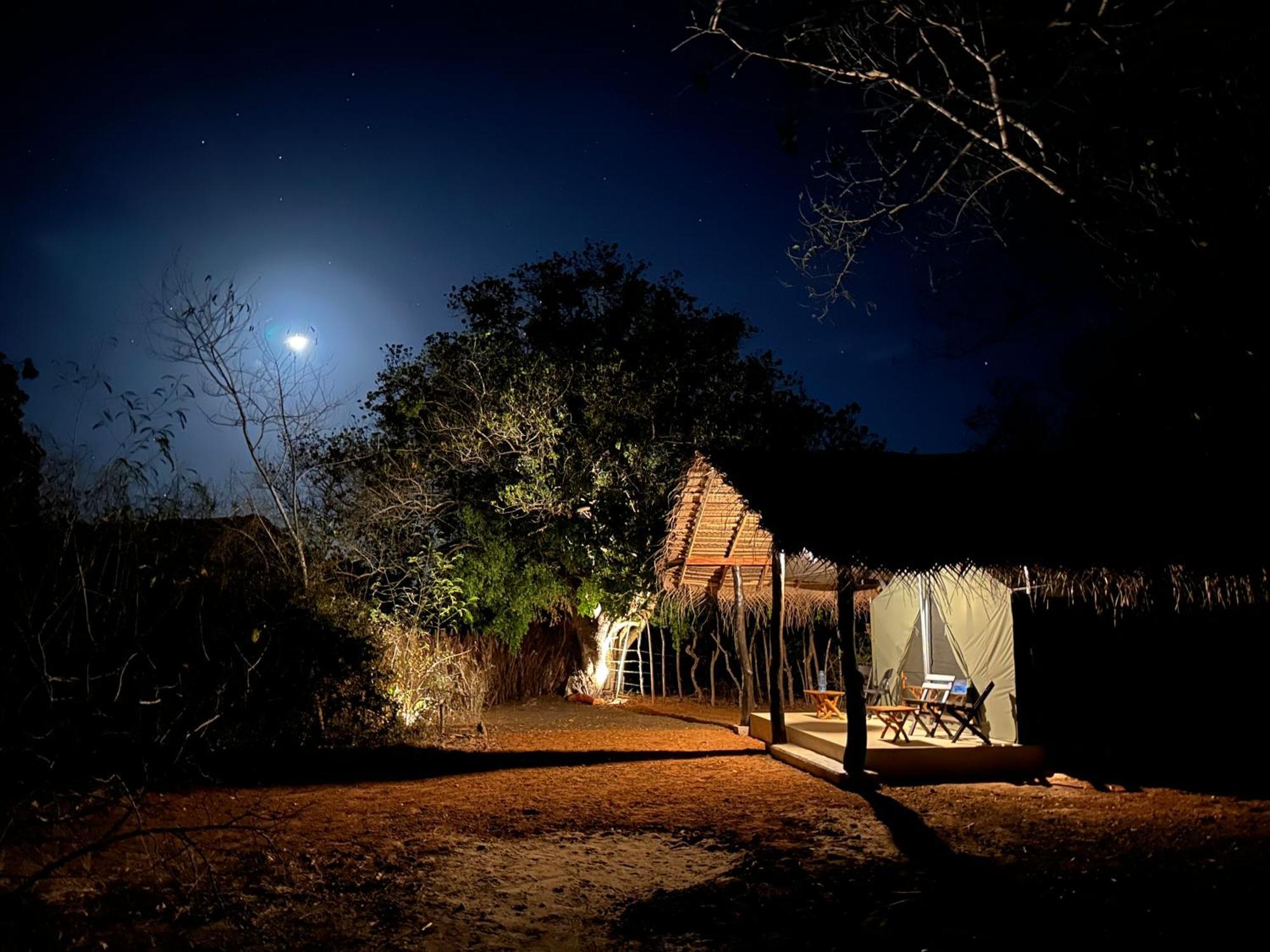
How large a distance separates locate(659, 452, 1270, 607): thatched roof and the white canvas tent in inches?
23.6

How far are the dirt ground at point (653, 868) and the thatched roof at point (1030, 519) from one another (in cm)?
218

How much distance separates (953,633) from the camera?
11.5 meters

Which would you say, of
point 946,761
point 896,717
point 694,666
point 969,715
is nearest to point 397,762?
point 896,717

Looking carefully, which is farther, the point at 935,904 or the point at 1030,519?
the point at 1030,519

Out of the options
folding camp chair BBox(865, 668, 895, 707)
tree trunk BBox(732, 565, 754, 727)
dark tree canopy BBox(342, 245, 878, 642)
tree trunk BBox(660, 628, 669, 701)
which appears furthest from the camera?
tree trunk BBox(660, 628, 669, 701)

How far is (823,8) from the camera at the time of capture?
5.76m

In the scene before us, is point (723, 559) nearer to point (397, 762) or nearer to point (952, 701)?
point (952, 701)

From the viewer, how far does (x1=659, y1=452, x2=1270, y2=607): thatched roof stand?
28.1ft

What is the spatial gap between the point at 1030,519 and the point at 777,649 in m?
3.19

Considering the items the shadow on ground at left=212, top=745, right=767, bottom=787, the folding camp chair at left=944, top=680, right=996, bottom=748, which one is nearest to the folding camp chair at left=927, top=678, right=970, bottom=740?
the folding camp chair at left=944, top=680, right=996, bottom=748

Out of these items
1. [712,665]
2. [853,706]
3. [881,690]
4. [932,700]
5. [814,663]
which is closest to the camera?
[853,706]

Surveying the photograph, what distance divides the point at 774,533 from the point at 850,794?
2565 millimetres

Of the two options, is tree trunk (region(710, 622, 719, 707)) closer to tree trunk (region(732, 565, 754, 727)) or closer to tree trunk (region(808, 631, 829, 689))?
tree trunk (region(808, 631, 829, 689))

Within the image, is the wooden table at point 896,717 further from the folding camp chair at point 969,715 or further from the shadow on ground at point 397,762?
the shadow on ground at point 397,762
